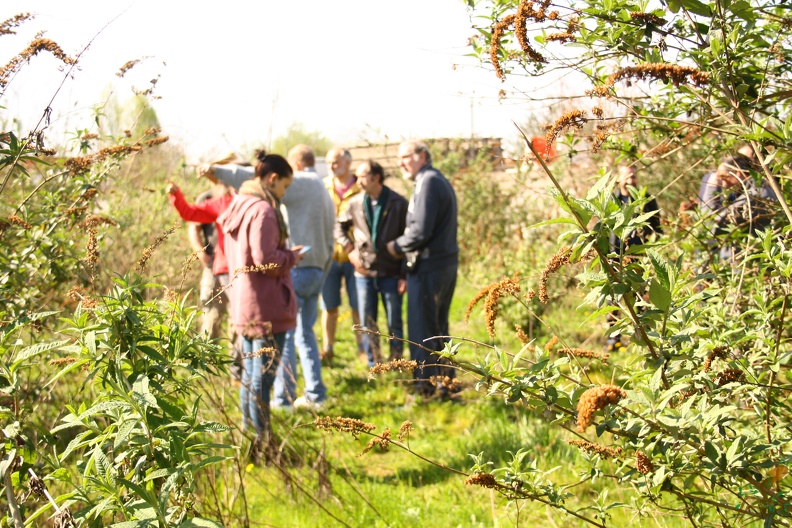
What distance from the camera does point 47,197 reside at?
3.51 meters

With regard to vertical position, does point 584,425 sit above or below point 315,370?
above

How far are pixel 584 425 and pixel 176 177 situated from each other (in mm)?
11274

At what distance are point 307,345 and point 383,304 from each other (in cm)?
94

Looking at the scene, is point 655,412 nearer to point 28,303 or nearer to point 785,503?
point 785,503

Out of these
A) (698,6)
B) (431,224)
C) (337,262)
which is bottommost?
(337,262)

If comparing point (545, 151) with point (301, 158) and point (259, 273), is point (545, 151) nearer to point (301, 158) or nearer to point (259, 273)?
point (259, 273)

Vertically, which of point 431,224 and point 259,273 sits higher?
point 431,224

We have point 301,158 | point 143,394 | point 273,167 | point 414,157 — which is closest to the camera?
point 143,394

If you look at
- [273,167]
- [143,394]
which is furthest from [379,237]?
[143,394]

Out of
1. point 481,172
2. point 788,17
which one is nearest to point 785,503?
point 788,17

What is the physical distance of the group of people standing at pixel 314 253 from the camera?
5.16 m

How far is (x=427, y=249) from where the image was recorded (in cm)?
636

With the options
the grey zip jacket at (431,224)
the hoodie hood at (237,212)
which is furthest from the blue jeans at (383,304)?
the hoodie hood at (237,212)

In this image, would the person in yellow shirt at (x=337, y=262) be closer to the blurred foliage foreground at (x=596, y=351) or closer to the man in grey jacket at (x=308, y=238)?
the man in grey jacket at (x=308, y=238)
